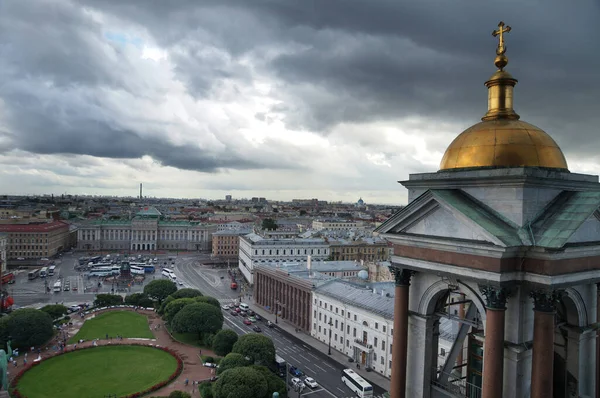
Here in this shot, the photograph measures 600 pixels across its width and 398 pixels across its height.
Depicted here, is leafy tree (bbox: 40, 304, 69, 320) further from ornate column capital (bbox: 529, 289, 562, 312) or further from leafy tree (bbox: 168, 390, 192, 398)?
ornate column capital (bbox: 529, 289, 562, 312)

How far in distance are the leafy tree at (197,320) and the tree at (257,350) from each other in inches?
502

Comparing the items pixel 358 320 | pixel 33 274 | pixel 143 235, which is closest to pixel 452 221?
pixel 358 320

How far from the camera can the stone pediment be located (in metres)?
Result: 14.7

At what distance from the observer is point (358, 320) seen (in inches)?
2571

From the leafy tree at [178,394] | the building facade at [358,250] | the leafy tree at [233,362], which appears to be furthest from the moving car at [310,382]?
the building facade at [358,250]

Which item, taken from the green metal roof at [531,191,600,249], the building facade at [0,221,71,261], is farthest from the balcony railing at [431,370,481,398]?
the building facade at [0,221,71,261]

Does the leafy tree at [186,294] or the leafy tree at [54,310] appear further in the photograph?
the leafy tree at [186,294]

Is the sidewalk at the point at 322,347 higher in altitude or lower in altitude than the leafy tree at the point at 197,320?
lower

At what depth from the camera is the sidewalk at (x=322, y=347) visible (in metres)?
58.4

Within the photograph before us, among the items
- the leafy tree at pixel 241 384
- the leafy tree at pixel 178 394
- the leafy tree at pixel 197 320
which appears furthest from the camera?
the leafy tree at pixel 197 320

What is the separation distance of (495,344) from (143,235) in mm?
191831

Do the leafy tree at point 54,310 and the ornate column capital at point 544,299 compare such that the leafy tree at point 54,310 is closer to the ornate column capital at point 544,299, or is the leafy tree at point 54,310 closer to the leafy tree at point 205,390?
the leafy tree at point 205,390

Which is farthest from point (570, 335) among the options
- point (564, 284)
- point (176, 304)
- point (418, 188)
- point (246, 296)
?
point (246, 296)

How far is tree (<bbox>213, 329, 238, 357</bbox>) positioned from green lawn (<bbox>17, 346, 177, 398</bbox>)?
5867 mm
